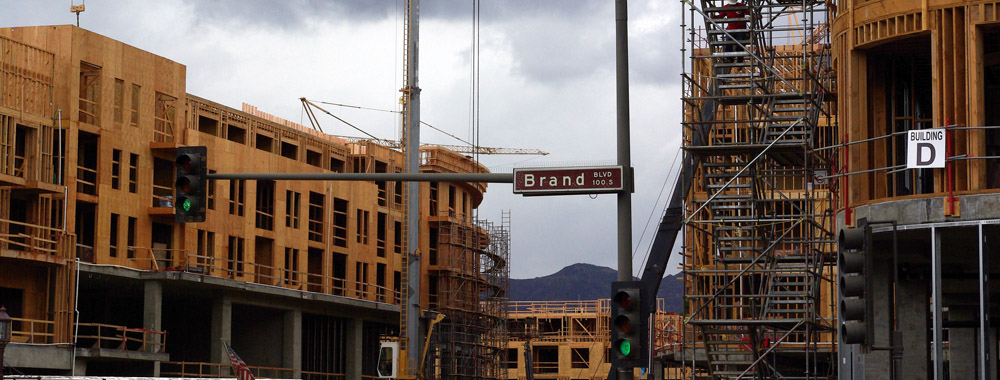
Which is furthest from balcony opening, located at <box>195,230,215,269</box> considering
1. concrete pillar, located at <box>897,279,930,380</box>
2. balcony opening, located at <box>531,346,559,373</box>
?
balcony opening, located at <box>531,346,559,373</box>

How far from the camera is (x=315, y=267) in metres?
73.2

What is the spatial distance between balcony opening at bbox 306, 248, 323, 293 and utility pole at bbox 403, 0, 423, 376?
455cm

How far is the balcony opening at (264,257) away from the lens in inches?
2677

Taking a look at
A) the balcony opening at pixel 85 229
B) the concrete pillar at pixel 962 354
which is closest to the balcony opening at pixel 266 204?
the balcony opening at pixel 85 229

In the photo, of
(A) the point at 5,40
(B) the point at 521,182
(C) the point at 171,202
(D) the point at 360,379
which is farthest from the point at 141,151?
(B) the point at 521,182

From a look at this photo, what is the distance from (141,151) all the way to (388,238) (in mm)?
23012

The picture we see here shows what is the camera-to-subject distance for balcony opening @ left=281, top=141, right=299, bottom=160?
237 ft

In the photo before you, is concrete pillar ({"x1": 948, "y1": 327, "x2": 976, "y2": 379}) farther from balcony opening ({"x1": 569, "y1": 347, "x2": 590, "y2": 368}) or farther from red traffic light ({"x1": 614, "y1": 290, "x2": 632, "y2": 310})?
balcony opening ({"x1": 569, "y1": 347, "x2": 590, "y2": 368})

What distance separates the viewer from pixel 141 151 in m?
59.2

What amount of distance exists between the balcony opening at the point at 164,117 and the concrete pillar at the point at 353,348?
59.2 ft

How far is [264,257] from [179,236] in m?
7.79

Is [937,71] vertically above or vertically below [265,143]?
below

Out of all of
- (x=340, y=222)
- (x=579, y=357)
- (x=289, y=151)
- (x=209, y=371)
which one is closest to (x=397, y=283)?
(x=340, y=222)

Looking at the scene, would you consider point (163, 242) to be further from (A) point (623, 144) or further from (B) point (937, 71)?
(A) point (623, 144)
